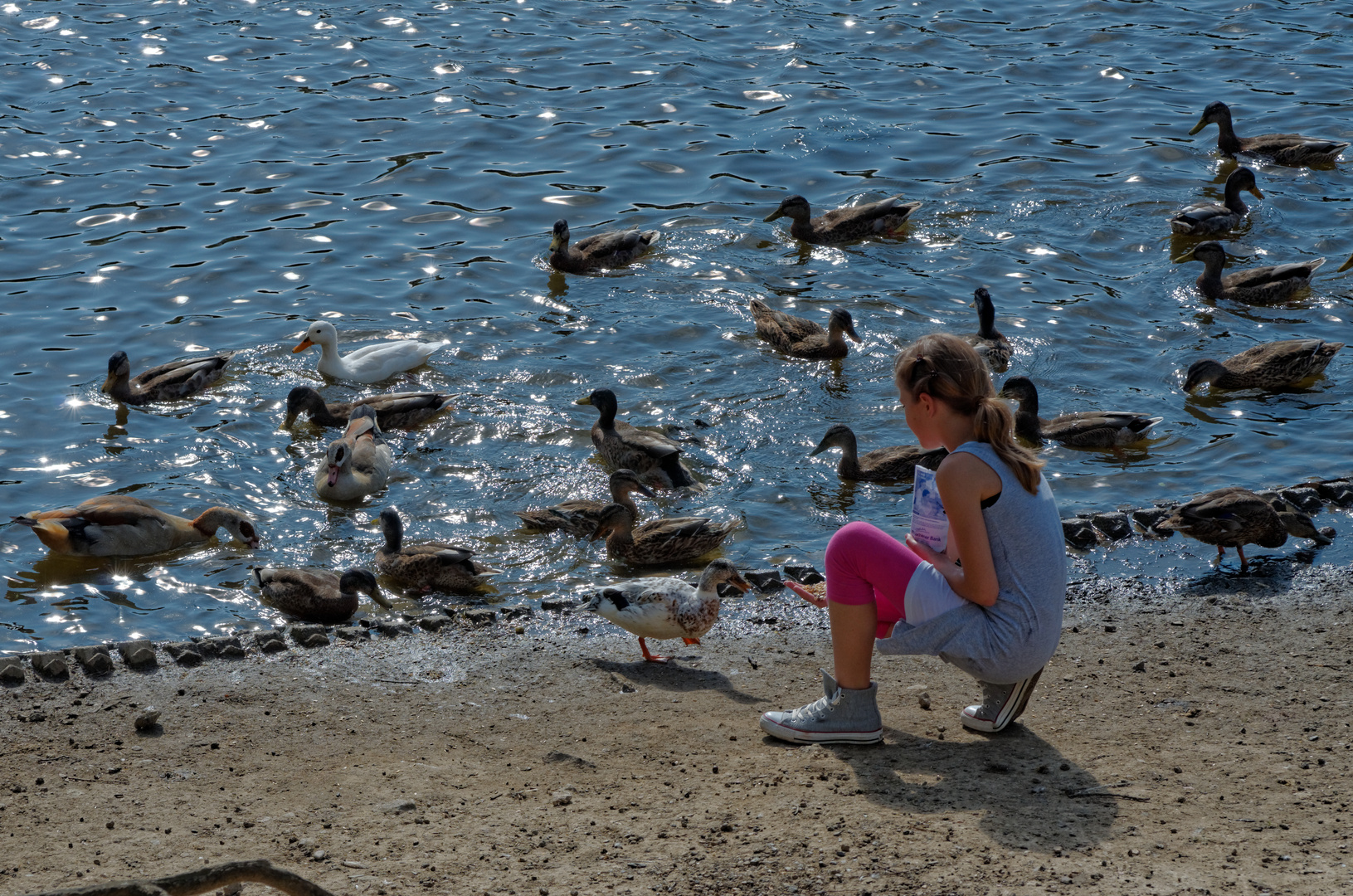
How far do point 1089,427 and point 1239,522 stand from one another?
2297 millimetres

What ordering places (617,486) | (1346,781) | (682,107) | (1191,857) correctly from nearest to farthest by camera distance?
(1191,857) → (1346,781) → (617,486) → (682,107)

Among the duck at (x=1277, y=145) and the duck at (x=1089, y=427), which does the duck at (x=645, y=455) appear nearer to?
the duck at (x=1089, y=427)

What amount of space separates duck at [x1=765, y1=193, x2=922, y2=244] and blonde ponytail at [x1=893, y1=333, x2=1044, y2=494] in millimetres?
9540

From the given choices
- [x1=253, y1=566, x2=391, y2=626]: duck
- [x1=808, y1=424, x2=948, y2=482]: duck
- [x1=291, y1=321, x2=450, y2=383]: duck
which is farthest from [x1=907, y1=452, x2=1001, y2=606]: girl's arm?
[x1=291, y1=321, x2=450, y2=383]: duck

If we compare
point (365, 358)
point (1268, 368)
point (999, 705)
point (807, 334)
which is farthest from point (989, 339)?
point (999, 705)

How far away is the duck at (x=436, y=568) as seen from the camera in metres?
8.66

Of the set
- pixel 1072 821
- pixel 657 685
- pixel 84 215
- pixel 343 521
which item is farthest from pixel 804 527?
pixel 84 215

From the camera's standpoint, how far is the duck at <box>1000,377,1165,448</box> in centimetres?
1045

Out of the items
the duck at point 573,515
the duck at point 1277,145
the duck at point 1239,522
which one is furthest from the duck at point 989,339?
the duck at point 1277,145

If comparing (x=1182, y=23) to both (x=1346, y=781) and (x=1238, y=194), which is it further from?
(x=1346, y=781)

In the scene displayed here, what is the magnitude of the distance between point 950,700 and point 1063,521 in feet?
9.16

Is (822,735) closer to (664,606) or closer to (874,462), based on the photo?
(664,606)

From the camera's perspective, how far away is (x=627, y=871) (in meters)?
4.82

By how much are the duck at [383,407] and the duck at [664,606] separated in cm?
418
